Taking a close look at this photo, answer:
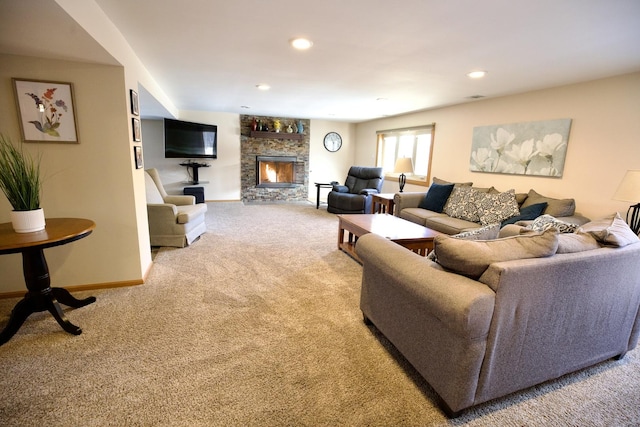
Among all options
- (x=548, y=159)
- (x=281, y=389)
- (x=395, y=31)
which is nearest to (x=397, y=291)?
(x=281, y=389)

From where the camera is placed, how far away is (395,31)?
2020 millimetres

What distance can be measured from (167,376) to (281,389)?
653mm

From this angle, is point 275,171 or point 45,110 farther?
point 275,171

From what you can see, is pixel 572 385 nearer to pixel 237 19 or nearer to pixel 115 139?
pixel 237 19

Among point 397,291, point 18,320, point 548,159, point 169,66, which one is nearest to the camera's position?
point 397,291

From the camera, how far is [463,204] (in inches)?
154

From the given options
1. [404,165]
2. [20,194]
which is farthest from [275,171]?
[20,194]

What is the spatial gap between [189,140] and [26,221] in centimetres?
471

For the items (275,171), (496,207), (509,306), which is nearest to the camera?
(509,306)

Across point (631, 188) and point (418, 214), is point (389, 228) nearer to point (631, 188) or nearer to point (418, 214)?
point (418, 214)

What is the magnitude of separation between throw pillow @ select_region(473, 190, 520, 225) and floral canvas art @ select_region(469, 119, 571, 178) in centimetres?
43

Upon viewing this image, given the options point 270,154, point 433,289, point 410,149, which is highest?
point 410,149

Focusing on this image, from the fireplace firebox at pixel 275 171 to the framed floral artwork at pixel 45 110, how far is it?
492 centimetres

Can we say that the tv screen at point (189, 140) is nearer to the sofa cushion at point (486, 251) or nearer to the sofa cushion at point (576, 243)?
the sofa cushion at point (486, 251)
